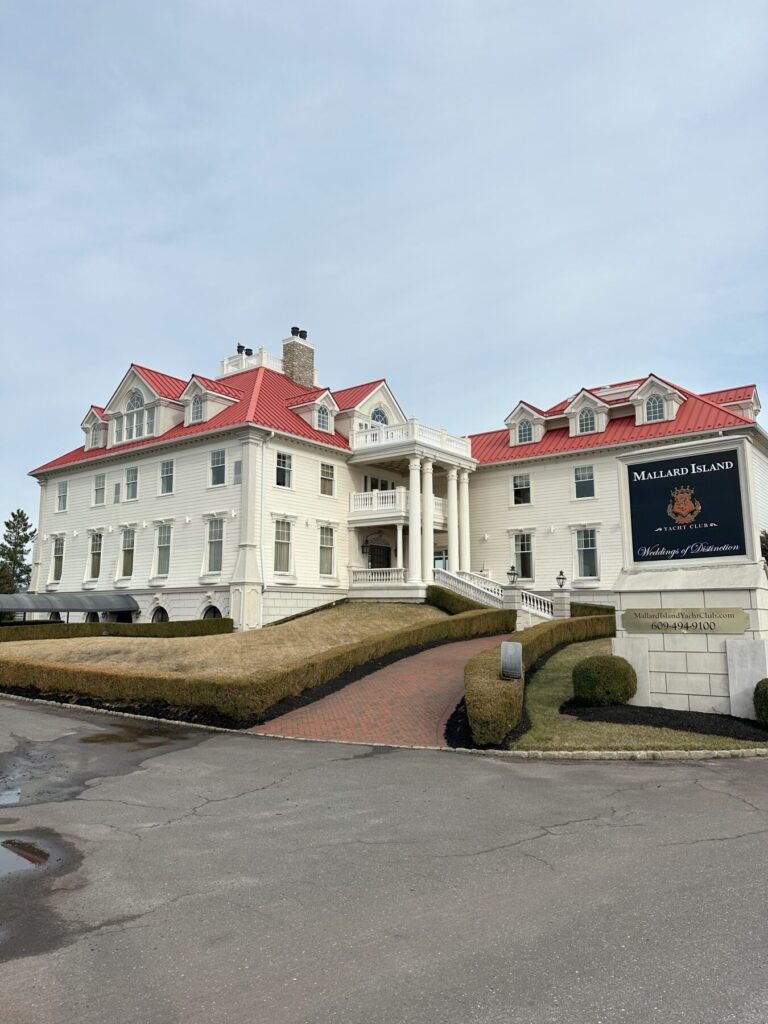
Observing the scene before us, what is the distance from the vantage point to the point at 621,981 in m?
4.69

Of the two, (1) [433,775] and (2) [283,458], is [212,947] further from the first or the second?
(2) [283,458]

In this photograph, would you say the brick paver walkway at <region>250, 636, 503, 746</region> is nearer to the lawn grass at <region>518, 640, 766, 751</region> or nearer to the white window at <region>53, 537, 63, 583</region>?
the lawn grass at <region>518, 640, 766, 751</region>

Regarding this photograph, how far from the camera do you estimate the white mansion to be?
1403 inches

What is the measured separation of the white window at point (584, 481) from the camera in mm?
39594

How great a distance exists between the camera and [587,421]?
135 ft

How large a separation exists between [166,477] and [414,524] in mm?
12922

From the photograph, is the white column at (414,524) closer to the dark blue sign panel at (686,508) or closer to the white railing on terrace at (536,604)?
the white railing on terrace at (536,604)

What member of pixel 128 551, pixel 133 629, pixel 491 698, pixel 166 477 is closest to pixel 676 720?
pixel 491 698

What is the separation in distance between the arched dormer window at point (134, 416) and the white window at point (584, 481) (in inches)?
920

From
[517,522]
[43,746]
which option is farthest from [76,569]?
[43,746]

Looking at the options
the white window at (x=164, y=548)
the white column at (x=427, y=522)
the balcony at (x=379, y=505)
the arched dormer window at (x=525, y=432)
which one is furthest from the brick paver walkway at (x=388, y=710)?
the arched dormer window at (x=525, y=432)

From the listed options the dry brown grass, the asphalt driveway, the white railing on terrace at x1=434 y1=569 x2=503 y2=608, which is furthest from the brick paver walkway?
the white railing on terrace at x1=434 y1=569 x2=503 y2=608

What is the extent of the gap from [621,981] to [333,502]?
114 ft

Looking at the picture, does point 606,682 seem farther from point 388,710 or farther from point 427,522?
point 427,522
